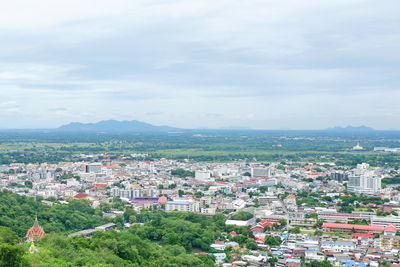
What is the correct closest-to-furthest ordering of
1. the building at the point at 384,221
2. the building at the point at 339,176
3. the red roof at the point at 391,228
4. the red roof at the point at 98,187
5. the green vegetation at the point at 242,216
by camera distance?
1. the red roof at the point at 391,228
2. the building at the point at 384,221
3. the green vegetation at the point at 242,216
4. the red roof at the point at 98,187
5. the building at the point at 339,176

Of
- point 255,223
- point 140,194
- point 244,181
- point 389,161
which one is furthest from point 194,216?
point 389,161

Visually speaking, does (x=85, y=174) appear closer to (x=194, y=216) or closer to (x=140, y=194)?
(x=140, y=194)

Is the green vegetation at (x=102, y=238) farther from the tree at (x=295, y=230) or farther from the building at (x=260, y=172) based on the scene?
the building at (x=260, y=172)

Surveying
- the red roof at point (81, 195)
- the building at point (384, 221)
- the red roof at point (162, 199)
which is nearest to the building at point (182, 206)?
the red roof at point (162, 199)

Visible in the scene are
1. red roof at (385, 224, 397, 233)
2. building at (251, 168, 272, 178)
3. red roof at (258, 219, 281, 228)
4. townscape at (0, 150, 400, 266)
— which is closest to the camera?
townscape at (0, 150, 400, 266)

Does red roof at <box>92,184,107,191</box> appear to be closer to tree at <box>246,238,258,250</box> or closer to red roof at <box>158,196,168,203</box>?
red roof at <box>158,196,168,203</box>

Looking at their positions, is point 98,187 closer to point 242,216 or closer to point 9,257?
point 242,216

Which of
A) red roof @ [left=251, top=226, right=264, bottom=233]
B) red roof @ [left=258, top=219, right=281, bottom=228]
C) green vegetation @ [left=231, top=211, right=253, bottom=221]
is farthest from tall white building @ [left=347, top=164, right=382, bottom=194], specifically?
red roof @ [left=251, top=226, right=264, bottom=233]

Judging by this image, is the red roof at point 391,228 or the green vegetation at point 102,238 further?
the red roof at point 391,228
